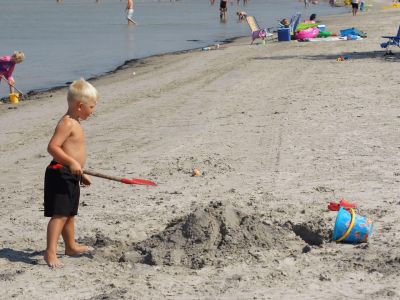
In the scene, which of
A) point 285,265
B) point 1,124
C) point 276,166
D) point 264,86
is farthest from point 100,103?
point 285,265

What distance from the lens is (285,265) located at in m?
5.36

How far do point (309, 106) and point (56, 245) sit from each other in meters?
6.47

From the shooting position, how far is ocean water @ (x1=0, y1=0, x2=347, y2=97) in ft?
71.2

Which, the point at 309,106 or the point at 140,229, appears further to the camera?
the point at 309,106

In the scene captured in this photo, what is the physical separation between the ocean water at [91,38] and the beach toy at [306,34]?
449 cm

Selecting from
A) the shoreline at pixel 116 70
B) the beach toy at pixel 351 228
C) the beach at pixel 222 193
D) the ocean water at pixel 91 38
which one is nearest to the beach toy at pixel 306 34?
the shoreline at pixel 116 70

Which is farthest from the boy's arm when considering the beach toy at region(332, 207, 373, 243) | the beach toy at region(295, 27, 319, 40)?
the beach toy at region(295, 27, 319, 40)

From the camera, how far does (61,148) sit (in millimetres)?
5512

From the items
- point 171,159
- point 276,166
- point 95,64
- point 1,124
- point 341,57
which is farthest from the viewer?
point 95,64

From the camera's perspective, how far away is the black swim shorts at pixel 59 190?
18.0 ft

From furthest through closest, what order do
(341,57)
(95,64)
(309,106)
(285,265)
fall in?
(95,64) < (341,57) < (309,106) < (285,265)

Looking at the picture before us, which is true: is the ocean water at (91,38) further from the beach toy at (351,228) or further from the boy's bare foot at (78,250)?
the beach toy at (351,228)

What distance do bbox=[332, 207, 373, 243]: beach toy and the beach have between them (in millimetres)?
77

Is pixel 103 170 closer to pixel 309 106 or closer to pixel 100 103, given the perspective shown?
pixel 309 106
